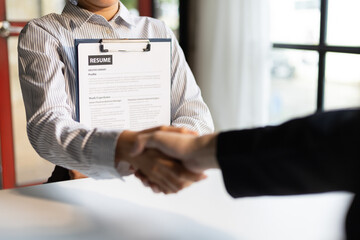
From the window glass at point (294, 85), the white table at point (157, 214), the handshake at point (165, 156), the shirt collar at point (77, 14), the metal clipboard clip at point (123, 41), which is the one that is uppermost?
the shirt collar at point (77, 14)

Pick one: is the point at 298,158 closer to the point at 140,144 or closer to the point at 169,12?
the point at 140,144

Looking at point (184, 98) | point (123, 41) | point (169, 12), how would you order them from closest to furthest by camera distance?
point (123, 41) < point (184, 98) < point (169, 12)

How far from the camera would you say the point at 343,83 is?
5.02m

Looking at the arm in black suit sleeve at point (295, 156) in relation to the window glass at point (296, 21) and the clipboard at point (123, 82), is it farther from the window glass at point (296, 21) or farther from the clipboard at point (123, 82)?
the window glass at point (296, 21)

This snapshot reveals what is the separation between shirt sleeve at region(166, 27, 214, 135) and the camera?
1.54m

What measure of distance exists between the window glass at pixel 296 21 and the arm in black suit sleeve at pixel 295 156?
3.23 meters

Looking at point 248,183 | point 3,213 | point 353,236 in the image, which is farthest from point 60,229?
point 353,236

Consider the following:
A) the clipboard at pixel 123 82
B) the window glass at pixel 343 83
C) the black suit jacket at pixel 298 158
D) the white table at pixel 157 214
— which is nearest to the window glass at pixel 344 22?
the window glass at pixel 343 83

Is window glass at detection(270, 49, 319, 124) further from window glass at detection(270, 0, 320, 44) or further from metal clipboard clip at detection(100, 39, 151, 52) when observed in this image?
metal clipboard clip at detection(100, 39, 151, 52)

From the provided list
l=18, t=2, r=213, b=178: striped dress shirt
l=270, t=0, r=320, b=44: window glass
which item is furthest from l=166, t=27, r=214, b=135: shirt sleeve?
l=270, t=0, r=320, b=44: window glass

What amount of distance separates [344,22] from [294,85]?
131cm

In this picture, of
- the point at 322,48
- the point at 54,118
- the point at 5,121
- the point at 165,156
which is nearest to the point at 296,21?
the point at 322,48

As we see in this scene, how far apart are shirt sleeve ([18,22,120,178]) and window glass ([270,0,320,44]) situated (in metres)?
2.80

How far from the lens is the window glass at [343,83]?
15.9 ft
